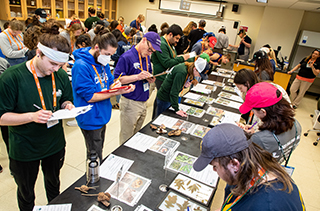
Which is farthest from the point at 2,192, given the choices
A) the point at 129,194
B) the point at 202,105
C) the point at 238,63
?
the point at 238,63

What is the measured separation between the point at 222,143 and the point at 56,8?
25.5ft

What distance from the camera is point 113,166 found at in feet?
5.03

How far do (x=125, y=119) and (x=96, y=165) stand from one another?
1115 millimetres

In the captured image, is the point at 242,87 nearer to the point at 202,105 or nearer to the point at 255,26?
the point at 202,105

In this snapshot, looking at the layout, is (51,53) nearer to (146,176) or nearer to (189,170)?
(146,176)

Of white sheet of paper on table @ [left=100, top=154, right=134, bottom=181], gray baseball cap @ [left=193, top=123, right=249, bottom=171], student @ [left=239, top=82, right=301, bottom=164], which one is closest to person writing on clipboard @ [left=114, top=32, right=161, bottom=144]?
white sheet of paper on table @ [left=100, top=154, right=134, bottom=181]

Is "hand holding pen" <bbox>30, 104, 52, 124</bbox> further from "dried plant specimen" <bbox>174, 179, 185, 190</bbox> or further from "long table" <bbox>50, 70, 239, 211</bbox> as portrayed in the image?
"dried plant specimen" <bbox>174, 179, 185, 190</bbox>

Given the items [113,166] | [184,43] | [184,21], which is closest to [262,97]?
[113,166]

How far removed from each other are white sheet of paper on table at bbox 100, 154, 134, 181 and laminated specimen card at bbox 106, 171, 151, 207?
0.21ft

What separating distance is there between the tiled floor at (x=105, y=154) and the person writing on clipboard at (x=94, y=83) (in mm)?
800

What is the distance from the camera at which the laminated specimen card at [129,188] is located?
1280mm

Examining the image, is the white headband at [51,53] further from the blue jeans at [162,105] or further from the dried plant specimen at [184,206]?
the blue jeans at [162,105]

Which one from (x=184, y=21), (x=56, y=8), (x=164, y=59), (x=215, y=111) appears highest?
(x=184, y=21)

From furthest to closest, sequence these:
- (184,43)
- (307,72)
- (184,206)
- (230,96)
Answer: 1. (184,43)
2. (307,72)
3. (230,96)
4. (184,206)
